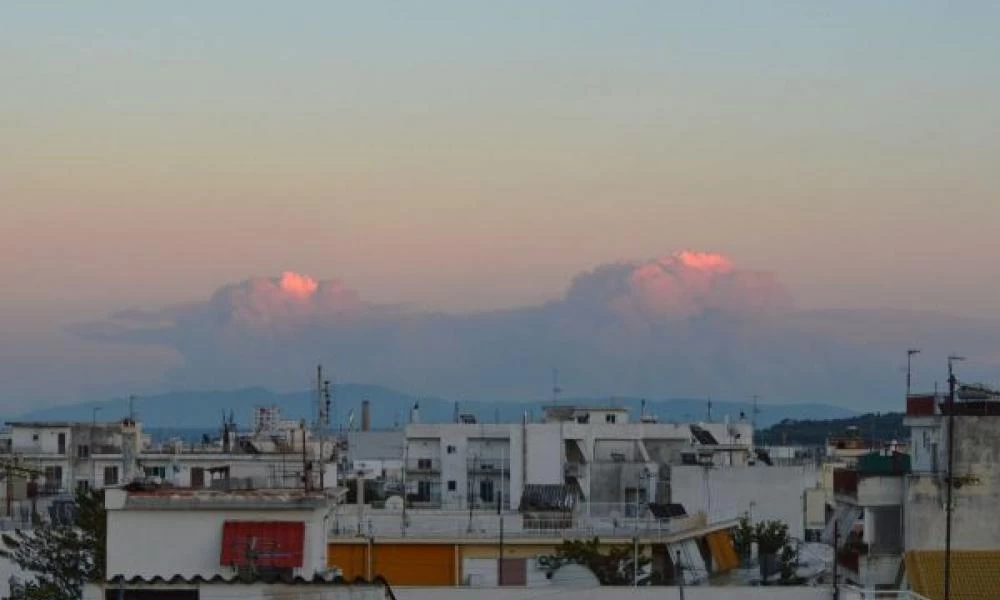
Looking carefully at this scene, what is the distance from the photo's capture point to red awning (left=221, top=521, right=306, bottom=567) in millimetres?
37719

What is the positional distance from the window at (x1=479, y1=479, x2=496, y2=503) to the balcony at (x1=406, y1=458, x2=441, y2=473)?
359 centimetres

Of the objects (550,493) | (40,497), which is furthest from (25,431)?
(550,493)

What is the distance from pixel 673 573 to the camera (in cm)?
6156

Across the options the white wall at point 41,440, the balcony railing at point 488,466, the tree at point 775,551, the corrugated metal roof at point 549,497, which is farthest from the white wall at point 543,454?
the white wall at point 41,440

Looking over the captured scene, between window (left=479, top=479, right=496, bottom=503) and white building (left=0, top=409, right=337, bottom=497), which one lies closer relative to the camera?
window (left=479, top=479, right=496, bottom=503)

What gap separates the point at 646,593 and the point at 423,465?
48.3 meters

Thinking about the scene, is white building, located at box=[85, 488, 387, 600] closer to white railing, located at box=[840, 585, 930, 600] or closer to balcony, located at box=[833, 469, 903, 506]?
white railing, located at box=[840, 585, 930, 600]

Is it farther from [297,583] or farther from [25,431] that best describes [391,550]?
[25,431]

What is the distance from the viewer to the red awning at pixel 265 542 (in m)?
37.7

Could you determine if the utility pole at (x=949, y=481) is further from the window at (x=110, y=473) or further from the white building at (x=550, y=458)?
the window at (x=110, y=473)

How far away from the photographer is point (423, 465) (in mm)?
95188

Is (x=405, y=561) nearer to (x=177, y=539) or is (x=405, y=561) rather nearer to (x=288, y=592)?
(x=177, y=539)

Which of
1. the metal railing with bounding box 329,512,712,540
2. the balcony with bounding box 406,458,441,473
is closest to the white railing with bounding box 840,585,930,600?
the metal railing with bounding box 329,512,712,540

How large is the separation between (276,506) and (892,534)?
20.2m
